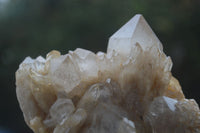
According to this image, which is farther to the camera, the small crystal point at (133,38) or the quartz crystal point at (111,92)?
the small crystal point at (133,38)

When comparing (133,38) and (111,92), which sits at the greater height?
(133,38)

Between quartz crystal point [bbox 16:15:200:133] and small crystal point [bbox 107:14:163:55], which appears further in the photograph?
small crystal point [bbox 107:14:163:55]

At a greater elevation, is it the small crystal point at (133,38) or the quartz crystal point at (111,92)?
the small crystal point at (133,38)

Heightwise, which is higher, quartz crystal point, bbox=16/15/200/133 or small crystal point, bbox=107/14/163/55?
small crystal point, bbox=107/14/163/55

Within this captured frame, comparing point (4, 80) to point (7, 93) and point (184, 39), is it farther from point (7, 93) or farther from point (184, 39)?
point (184, 39)
